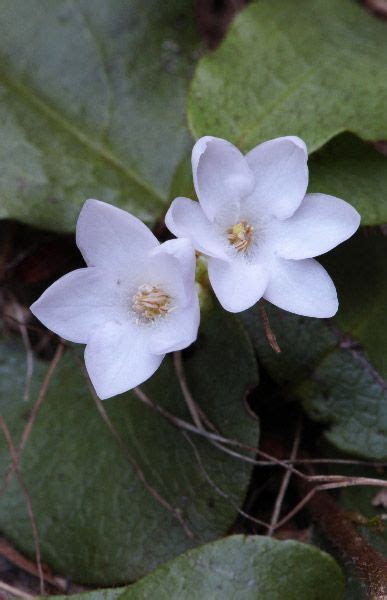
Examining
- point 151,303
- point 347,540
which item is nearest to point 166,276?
point 151,303

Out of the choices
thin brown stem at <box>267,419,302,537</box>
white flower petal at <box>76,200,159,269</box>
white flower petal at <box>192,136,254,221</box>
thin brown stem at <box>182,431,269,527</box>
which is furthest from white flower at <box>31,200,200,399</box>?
thin brown stem at <box>267,419,302,537</box>

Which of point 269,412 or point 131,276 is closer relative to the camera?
point 131,276

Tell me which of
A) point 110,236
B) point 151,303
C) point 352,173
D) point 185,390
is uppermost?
point 110,236

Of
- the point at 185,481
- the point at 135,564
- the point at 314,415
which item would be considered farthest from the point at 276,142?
the point at 135,564

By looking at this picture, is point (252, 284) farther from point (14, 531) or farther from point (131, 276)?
point (14, 531)

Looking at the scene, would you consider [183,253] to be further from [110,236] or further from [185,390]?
[185,390]
